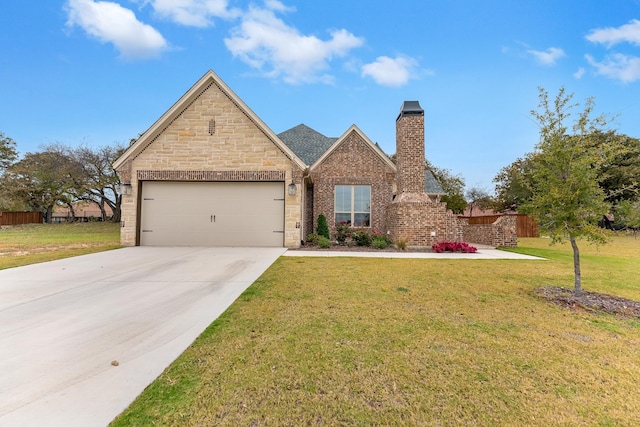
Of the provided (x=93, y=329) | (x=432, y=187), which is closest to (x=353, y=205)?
(x=432, y=187)

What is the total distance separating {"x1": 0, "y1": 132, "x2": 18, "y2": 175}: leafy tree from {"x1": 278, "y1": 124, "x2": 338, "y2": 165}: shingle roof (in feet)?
112

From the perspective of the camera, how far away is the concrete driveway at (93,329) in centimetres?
217

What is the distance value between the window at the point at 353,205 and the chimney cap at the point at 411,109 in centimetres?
385

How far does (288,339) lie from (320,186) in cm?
1163

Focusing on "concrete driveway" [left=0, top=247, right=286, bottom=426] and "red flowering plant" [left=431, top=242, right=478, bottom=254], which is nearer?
"concrete driveway" [left=0, top=247, right=286, bottom=426]

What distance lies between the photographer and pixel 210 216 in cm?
1205

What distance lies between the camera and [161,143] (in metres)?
11.9

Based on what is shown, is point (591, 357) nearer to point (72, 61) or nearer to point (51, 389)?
point (51, 389)

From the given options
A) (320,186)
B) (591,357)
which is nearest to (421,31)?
(320,186)

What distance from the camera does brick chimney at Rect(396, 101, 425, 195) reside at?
41.8ft

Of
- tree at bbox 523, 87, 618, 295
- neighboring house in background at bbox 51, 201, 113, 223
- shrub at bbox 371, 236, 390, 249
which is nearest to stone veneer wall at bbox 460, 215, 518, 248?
shrub at bbox 371, 236, 390, 249

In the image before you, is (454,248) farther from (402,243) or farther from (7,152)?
(7,152)

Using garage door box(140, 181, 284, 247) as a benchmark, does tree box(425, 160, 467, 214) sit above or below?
above

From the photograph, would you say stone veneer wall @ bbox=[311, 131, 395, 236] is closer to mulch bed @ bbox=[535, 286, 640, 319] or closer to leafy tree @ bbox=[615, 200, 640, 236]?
mulch bed @ bbox=[535, 286, 640, 319]
